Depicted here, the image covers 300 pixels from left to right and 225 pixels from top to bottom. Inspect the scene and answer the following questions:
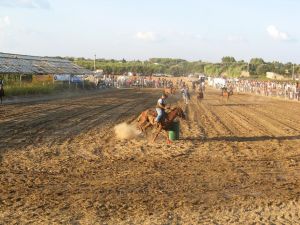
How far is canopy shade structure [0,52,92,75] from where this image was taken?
44809 mm

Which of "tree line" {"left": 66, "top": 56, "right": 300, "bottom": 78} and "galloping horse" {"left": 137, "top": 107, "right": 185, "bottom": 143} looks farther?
"tree line" {"left": 66, "top": 56, "right": 300, "bottom": 78}

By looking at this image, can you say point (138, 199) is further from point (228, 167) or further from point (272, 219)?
point (228, 167)

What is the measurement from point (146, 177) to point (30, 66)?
41.3 m

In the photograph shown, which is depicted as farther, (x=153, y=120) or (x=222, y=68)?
(x=222, y=68)

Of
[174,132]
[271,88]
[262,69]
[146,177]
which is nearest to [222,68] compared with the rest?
[262,69]

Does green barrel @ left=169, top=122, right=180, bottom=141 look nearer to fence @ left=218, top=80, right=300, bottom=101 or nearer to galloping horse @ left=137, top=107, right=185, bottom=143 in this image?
galloping horse @ left=137, top=107, right=185, bottom=143

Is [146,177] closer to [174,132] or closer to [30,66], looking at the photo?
[174,132]

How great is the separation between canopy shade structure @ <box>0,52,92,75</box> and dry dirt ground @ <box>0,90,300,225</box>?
2511 centimetres

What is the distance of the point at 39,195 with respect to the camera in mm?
10062

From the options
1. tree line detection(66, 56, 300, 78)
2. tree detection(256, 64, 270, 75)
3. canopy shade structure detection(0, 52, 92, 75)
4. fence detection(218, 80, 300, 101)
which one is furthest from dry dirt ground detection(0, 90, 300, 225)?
tree detection(256, 64, 270, 75)

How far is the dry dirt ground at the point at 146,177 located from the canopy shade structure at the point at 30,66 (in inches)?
989

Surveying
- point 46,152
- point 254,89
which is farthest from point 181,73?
point 46,152

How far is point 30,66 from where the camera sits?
5106 centimetres

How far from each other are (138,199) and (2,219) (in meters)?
2.66
